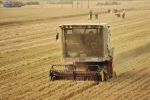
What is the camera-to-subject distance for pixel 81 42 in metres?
15.5

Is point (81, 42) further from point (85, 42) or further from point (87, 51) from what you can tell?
point (87, 51)

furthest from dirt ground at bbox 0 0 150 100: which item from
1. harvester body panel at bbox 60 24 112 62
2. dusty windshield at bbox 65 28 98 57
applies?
dusty windshield at bbox 65 28 98 57

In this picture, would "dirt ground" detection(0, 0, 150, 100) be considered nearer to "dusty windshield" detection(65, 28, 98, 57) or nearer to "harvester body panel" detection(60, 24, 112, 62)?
"harvester body panel" detection(60, 24, 112, 62)

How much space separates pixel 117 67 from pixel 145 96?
16.8ft

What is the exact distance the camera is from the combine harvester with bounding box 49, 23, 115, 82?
15.3 meters

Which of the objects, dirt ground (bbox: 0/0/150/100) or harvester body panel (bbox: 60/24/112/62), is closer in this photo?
dirt ground (bbox: 0/0/150/100)

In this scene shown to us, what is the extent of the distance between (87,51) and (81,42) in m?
0.39

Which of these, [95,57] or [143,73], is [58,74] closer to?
[95,57]

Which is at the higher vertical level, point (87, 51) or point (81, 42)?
point (81, 42)

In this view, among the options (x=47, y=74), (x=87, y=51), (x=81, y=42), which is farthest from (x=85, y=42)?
(x=47, y=74)

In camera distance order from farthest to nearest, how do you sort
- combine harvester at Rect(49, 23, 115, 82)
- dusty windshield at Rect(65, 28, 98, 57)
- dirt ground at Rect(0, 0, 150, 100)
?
dusty windshield at Rect(65, 28, 98, 57) → combine harvester at Rect(49, 23, 115, 82) → dirt ground at Rect(0, 0, 150, 100)

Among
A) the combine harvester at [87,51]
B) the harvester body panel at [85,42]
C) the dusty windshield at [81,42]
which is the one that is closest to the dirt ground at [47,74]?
the combine harvester at [87,51]

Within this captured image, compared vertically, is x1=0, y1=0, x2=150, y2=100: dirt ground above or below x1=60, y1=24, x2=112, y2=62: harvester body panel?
below

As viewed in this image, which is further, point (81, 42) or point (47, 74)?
point (47, 74)
